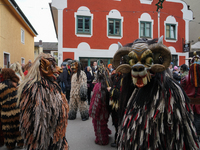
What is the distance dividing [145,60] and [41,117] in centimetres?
174

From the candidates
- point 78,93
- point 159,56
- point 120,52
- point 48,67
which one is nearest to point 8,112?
point 48,67

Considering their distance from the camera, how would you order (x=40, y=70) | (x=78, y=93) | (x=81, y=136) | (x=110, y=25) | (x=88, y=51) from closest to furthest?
(x=40, y=70) < (x=81, y=136) < (x=78, y=93) < (x=88, y=51) < (x=110, y=25)

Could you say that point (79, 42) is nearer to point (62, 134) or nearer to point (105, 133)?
point (105, 133)

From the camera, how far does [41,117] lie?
2.37 meters

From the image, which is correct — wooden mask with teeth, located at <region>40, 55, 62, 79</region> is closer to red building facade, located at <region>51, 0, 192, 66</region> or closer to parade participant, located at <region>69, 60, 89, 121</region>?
parade participant, located at <region>69, 60, 89, 121</region>

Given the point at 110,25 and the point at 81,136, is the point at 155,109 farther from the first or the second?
the point at 110,25

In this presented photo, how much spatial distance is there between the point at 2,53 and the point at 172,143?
41.8 feet

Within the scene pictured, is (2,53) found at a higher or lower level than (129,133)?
higher

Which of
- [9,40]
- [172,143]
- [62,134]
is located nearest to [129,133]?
[172,143]

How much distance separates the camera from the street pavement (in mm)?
3869

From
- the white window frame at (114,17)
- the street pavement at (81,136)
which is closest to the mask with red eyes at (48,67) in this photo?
the street pavement at (81,136)

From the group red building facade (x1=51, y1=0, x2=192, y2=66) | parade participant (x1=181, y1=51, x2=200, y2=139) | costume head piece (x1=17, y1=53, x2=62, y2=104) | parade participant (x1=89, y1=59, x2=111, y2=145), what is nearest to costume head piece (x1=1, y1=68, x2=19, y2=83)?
costume head piece (x1=17, y1=53, x2=62, y2=104)

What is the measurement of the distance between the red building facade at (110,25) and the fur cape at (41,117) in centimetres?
1003

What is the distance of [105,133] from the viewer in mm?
3971
